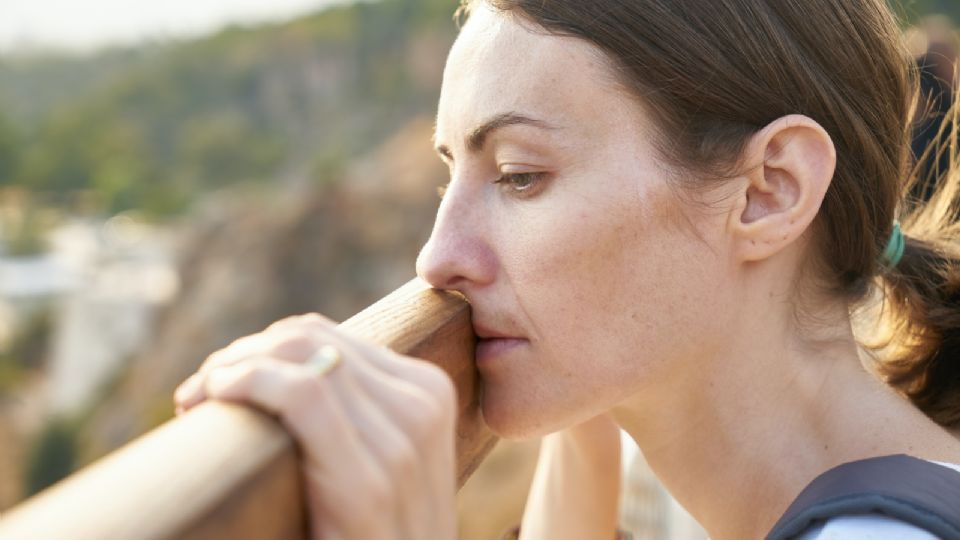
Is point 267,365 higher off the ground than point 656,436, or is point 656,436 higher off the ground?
point 267,365

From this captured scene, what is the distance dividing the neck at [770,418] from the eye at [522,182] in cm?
32

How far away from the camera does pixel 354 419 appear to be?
71 centimetres

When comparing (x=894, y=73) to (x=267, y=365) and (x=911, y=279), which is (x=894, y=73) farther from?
(x=267, y=365)

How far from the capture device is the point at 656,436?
1522 mm

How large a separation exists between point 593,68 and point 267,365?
28.8 inches

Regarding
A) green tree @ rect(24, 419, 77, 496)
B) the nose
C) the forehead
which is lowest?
green tree @ rect(24, 419, 77, 496)

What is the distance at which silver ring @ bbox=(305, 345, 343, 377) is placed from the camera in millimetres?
711

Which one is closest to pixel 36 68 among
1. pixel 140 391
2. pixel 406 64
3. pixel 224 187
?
pixel 224 187

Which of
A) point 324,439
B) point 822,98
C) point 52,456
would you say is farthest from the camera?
point 52,456

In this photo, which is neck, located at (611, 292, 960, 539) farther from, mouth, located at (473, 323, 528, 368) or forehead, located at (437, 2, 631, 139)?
forehead, located at (437, 2, 631, 139)

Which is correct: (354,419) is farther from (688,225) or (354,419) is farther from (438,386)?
(688,225)

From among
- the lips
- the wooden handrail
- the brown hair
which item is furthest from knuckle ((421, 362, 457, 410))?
the brown hair

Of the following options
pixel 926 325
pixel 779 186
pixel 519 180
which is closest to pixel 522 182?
pixel 519 180

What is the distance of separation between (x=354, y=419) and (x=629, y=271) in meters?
0.64
